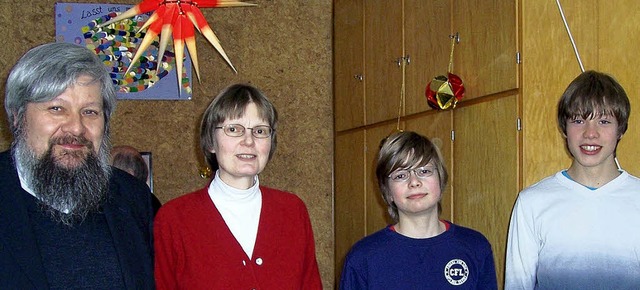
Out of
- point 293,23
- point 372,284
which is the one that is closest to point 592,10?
point 372,284

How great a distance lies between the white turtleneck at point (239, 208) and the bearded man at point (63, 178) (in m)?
0.39

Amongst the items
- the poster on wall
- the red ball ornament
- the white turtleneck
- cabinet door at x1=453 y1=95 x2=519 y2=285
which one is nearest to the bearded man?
the white turtleneck

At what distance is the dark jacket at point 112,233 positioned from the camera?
7.37ft

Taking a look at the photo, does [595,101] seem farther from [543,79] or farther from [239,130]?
[239,130]

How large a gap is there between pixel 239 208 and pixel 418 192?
0.66 metres

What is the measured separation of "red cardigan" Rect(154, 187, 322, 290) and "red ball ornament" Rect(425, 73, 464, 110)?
1625 mm

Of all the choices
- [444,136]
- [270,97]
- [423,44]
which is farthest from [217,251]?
[270,97]

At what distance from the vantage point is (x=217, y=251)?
2797mm

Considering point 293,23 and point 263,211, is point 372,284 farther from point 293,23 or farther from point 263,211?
point 293,23

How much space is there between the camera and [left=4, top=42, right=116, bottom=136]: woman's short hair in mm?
2389

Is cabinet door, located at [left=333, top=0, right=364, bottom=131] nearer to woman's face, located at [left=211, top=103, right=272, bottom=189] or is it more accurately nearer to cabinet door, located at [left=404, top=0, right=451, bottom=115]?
cabinet door, located at [left=404, top=0, right=451, bottom=115]

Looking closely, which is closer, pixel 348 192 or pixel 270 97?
pixel 348 192

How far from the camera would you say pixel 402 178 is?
310 centimetres

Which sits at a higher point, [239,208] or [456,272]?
[239,208]
